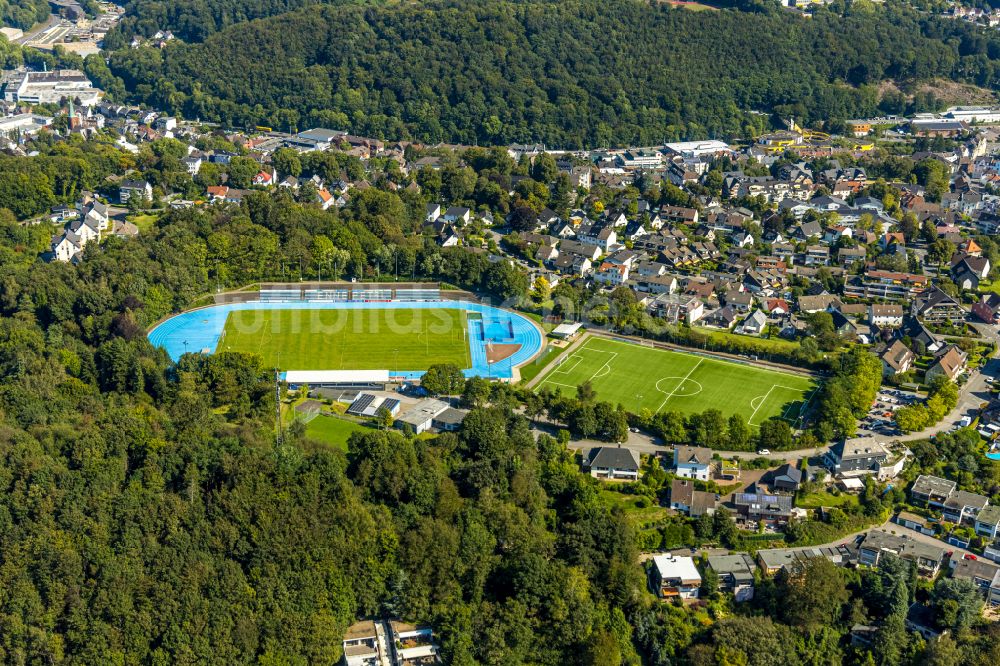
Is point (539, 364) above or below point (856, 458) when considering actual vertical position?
below

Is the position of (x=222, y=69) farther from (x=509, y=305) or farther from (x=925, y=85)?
(x=925, y=85)

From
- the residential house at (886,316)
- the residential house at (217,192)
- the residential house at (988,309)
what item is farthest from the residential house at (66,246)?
the residential house at (988,309)

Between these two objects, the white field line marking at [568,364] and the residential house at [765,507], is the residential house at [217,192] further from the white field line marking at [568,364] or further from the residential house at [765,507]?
the residential house at [765,507]

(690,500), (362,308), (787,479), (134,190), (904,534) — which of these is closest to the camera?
(904,534)

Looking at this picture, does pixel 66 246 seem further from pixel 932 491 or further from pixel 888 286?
pixel 932 491

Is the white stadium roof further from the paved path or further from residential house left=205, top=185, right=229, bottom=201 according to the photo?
residential house left=205, top=185, right=229, bottom=201

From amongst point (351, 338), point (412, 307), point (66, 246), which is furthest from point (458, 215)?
point (66, 246)

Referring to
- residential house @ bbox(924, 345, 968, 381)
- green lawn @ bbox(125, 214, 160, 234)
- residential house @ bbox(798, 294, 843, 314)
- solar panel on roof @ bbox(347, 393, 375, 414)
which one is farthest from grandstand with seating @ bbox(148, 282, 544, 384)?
residential house @ bbox(924, 345, 968, 381)
